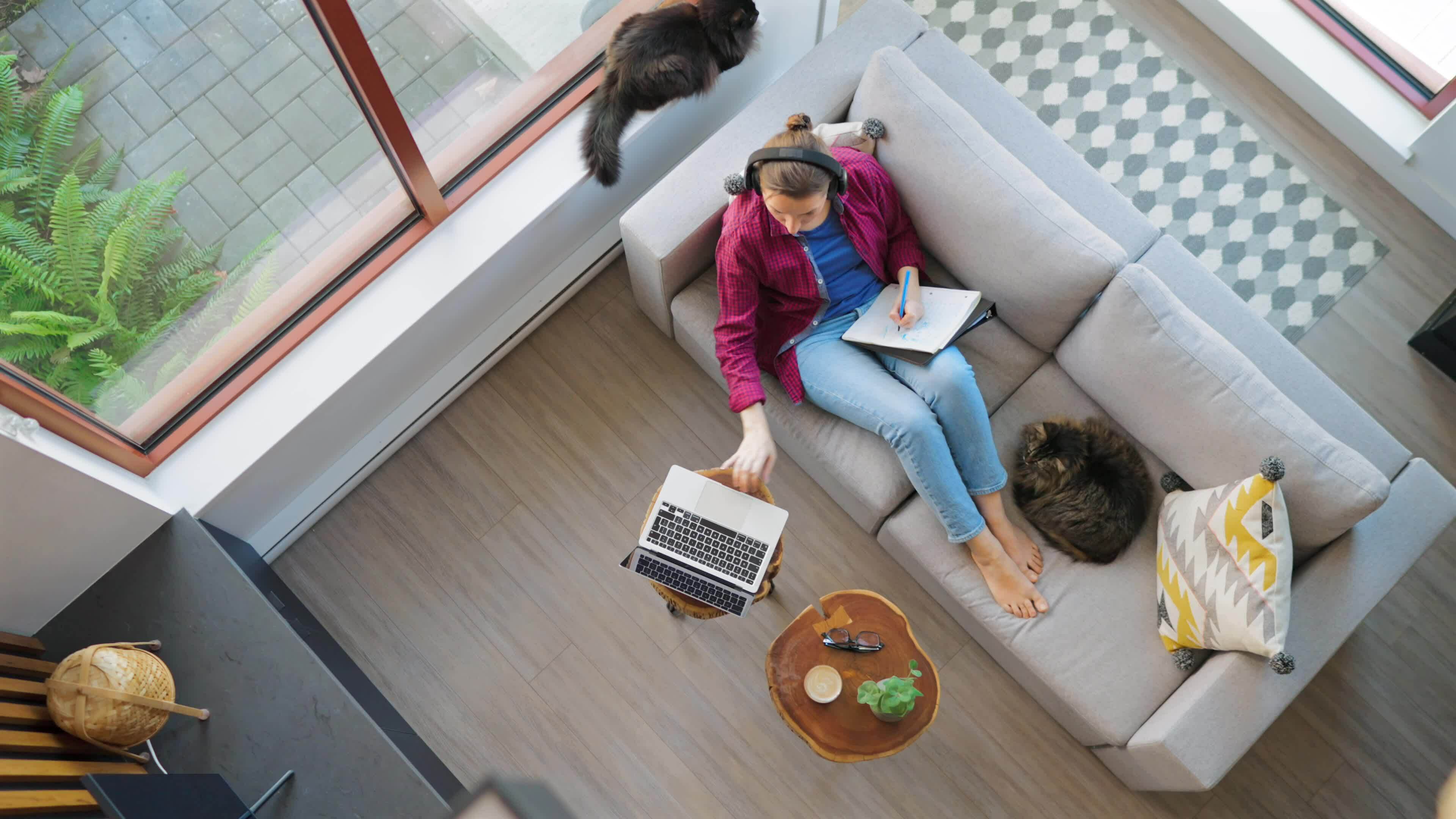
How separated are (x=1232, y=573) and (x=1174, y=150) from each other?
1.52 m

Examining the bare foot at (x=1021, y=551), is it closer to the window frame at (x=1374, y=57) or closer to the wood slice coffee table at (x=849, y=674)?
the wood slice coffee table at (x=849, y=674)

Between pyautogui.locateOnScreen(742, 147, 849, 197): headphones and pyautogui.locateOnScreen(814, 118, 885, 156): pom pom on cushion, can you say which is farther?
pyautogui.locateOnScreen(814, 118, 885, 156): pom pom on cushion

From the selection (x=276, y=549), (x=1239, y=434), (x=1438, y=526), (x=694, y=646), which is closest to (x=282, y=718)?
(x=276, y=549)

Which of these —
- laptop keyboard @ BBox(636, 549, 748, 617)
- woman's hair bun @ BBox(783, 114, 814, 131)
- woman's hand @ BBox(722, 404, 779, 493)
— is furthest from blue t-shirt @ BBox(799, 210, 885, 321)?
laptop keyboard @ BBox(636, 549, 748, 617)

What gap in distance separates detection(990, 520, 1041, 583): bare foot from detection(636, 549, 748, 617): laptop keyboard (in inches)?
25.7

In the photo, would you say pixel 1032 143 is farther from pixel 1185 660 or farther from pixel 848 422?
pixel 1185 660

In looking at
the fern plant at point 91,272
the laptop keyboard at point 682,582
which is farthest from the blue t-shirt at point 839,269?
the fern plant at point 91,272

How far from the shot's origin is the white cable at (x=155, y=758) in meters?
1.91

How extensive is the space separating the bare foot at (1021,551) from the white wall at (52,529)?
185cm

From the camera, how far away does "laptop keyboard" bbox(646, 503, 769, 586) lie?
6.91 feet

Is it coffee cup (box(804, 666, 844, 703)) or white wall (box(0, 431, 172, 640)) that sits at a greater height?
white wall (box(0, 431, 172, 640))

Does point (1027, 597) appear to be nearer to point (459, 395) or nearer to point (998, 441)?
point (998, 441)

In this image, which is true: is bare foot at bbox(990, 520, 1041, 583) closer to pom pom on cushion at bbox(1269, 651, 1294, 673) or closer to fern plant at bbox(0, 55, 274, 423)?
pom pom on cushion at bbox(1269, 651, 1294, 673)

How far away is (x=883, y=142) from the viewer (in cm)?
236
